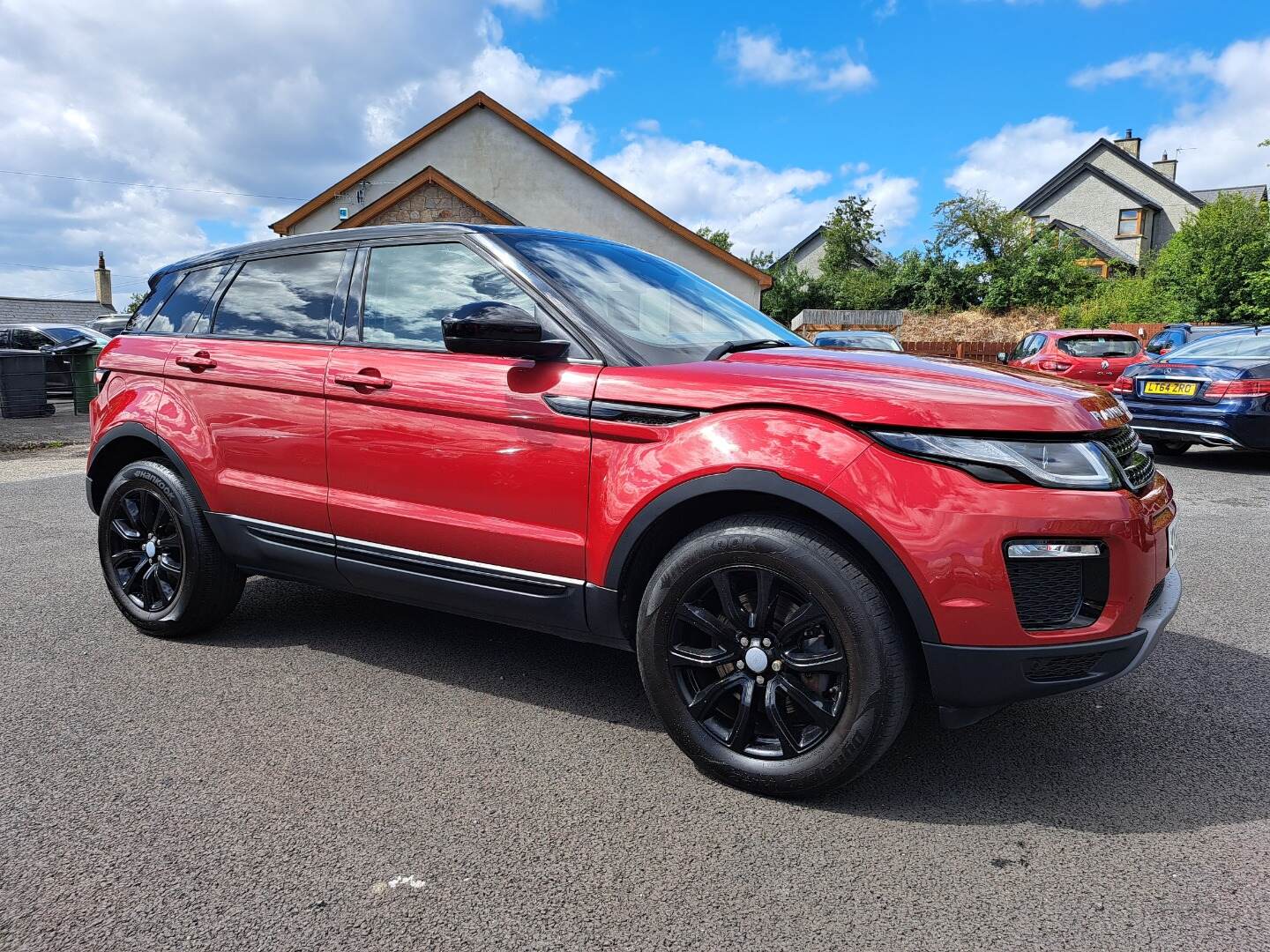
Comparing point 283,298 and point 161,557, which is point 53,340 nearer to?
point 161,557

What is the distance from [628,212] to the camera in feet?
76.0

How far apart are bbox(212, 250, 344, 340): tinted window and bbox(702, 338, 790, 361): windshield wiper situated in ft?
5.05

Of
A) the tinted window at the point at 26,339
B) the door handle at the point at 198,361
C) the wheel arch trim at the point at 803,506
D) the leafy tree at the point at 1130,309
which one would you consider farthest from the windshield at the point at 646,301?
the leafy tree at the point at 1130,309

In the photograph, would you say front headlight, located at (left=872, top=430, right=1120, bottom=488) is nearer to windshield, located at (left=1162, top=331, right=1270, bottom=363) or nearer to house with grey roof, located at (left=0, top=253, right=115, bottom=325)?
windshield, located at (left=1162, top=331, right=1270, bottom=363)

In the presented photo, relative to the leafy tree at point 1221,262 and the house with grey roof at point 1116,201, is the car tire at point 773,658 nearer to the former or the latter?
the leafy tree at point 1221,262

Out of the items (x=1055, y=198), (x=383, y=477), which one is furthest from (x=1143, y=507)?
(x=1055, y=198)

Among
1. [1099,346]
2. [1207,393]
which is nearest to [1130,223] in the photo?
[1099,346]

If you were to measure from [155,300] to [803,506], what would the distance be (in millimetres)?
3357

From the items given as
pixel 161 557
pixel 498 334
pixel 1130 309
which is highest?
pixel 1130 309

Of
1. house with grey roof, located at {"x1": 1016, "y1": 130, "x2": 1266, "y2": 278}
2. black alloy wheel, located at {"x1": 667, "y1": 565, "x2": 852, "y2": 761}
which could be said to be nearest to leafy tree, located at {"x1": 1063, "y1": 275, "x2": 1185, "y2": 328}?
house with grey roof, located at {"x1": 1016, "y1": 130, "x2": 1266, "y2": 278}

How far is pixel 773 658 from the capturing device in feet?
8.32

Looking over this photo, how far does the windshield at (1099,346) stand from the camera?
1326 cm

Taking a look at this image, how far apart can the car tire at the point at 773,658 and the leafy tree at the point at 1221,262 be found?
103 ft

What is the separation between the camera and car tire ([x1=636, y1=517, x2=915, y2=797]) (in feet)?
7.82
